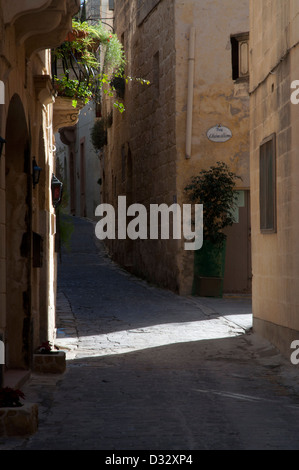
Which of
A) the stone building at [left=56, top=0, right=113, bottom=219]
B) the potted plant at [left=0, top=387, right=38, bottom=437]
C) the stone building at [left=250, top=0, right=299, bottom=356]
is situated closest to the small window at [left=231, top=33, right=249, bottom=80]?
the stone building at [left=250, top=0, right=299, bottom=356]

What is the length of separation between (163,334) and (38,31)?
5064 mm

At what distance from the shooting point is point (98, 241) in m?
27.5

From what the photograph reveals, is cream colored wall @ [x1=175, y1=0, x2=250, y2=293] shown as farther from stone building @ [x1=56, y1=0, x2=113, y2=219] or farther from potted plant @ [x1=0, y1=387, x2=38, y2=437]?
stone building @ [x1=56, y1=0, x2=113, y2=219]

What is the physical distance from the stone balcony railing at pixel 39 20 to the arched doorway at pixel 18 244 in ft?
2.64

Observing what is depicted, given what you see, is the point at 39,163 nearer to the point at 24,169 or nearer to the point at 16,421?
the point at 24,169

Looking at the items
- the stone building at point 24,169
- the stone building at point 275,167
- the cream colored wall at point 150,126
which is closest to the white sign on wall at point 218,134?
the cream colored wall at point 150,126

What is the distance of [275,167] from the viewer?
985 centimetres

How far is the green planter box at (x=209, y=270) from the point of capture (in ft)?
52.5

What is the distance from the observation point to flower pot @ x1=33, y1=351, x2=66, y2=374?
8141 mm

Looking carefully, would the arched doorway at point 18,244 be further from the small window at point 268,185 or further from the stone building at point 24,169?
the small window at point 268,185

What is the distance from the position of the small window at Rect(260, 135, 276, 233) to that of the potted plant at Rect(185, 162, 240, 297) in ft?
17.5
